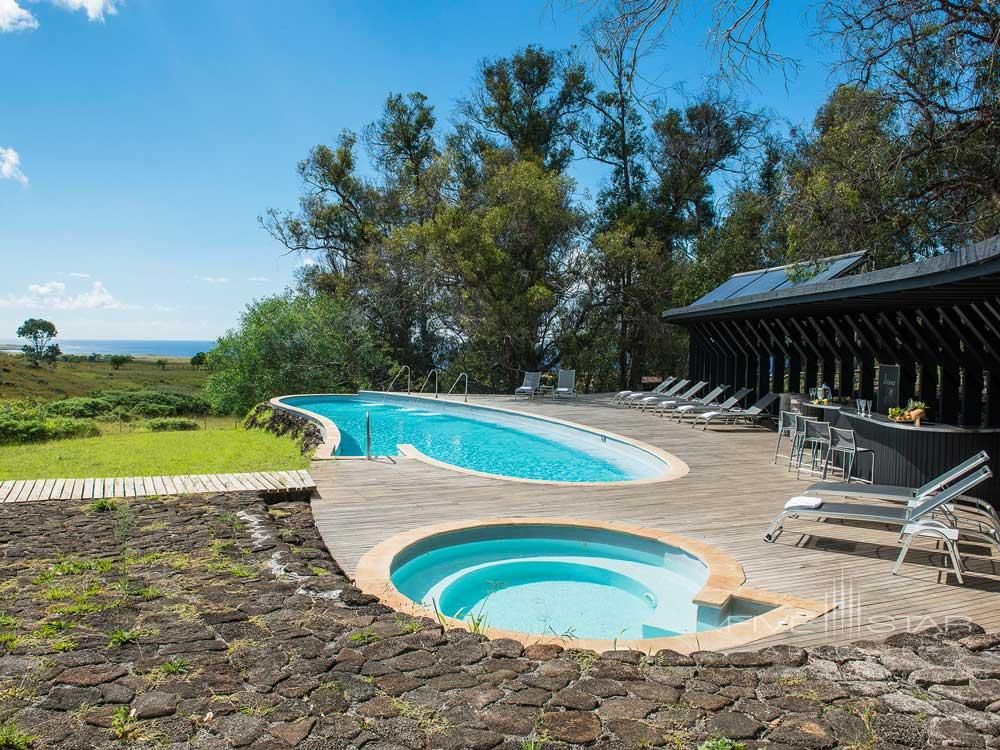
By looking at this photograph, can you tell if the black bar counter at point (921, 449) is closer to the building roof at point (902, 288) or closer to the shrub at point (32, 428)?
the building roof at point (902, 288)

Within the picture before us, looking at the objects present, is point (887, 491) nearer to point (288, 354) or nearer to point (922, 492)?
point (922, 492)

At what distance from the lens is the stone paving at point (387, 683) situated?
2740 mm

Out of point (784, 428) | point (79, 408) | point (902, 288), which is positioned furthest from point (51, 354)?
point (902, 288)

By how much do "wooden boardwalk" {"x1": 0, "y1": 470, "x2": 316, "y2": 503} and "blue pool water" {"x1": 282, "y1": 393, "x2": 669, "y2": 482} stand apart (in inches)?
133

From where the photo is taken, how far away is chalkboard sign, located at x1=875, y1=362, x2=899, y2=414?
8.91 m

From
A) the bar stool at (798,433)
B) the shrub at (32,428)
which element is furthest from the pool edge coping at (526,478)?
the shrub at (32,428)

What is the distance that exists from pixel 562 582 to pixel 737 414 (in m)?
8.36

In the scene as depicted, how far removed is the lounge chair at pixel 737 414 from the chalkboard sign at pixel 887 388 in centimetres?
328

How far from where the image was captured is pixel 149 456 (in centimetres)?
1038

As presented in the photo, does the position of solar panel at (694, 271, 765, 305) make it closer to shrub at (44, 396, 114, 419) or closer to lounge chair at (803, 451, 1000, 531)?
lounge chair at (803, 451, 1000, 531)

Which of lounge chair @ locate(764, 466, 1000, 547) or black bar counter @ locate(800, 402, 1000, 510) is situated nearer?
lounge chair @ locate(764, 466, 1000, 547)

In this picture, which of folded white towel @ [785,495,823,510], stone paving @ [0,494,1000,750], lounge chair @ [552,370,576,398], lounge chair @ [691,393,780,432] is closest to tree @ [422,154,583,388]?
lounge chair @ [552,370,576,398]

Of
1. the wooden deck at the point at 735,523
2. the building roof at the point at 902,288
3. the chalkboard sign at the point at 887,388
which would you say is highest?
the building roof at the point at 902,288

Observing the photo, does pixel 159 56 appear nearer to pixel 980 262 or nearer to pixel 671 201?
pixel 671 201
